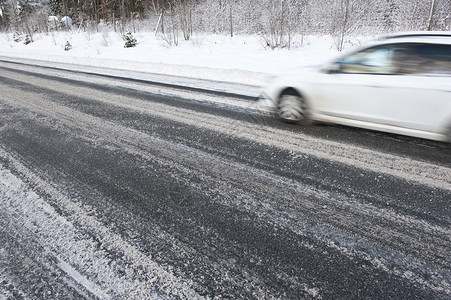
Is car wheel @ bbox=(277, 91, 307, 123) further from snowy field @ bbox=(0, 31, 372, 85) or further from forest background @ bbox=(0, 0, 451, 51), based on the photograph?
forest background @ bbox=(0, 0, 451, 51)

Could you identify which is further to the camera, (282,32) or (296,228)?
(282,32)

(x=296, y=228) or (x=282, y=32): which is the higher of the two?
(x=282, y=32)

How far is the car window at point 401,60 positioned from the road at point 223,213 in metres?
1.04

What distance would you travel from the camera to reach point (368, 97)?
455cm

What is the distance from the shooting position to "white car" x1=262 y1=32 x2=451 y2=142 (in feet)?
13.2

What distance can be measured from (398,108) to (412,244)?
8.44 feet

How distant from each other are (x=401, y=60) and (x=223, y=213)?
11.9 ft

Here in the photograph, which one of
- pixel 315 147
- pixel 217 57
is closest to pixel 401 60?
pixel 315 147

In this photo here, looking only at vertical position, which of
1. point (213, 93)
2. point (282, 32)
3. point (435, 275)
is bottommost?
point (435, 275)

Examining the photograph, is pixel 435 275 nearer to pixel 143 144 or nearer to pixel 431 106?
pixel 431 106

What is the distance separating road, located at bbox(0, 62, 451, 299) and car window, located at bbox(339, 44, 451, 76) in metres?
1.04

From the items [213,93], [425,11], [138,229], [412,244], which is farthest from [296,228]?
[425,11]

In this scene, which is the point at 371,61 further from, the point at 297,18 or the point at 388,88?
the point at 297,18

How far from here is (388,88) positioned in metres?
4.34
